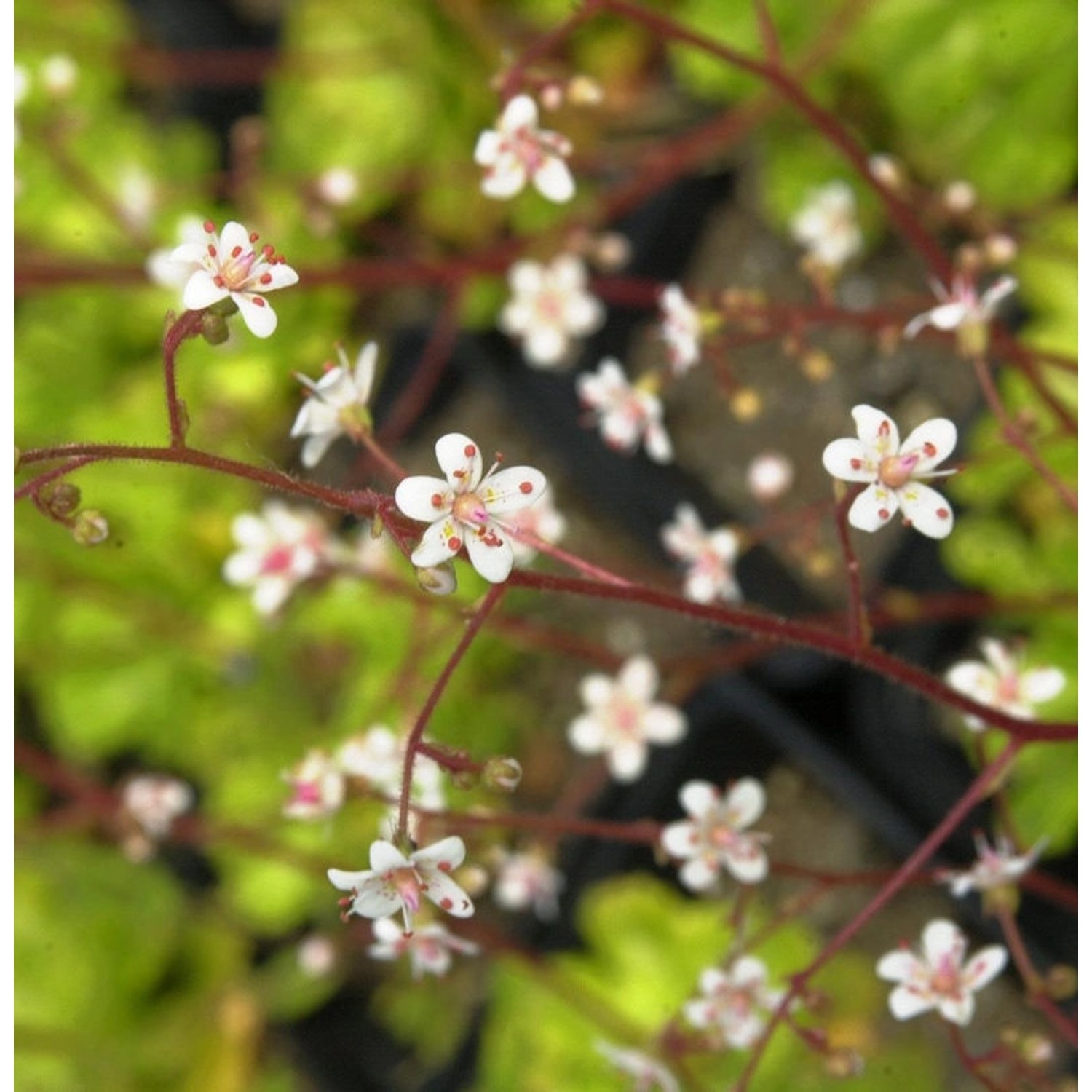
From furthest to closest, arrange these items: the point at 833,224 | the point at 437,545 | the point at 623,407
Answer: the point at 833,224, the point at 623,407, the point at 437,545

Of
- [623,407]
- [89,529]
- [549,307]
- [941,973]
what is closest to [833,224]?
[549,307]

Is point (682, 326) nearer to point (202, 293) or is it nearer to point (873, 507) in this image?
point (873, 507)

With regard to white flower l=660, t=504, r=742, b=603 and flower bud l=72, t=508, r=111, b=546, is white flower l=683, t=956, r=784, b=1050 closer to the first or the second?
white flower l=660, t=504, r=742, b=603

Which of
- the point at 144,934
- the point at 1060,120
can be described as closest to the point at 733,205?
the point at 1060,120

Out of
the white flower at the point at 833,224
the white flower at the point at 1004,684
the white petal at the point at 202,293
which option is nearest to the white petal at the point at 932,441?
the white flower at the point at 1004,684

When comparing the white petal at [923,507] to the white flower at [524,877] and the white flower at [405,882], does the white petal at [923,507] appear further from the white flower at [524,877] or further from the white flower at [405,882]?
the white flower at [524,877]

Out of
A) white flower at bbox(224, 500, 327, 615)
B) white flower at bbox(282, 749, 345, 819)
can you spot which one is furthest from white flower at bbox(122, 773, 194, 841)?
white flower at bbox(282, 749, 345, 819)
